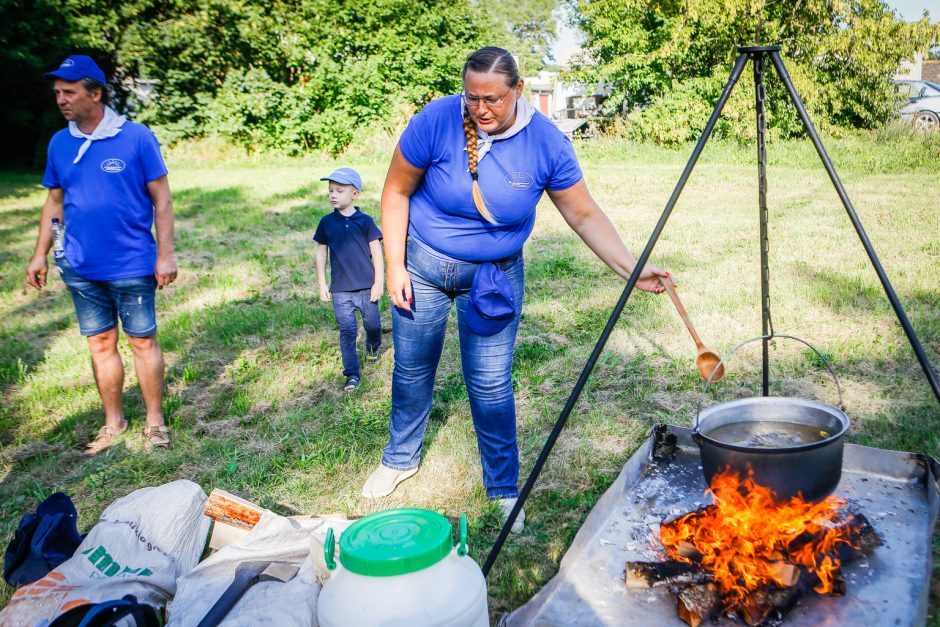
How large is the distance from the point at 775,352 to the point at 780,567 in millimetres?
3069

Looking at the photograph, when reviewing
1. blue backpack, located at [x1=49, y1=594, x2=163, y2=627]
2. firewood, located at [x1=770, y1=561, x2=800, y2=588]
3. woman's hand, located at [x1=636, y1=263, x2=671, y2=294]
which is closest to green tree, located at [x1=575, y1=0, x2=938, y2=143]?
woman's hand, located at [x1=636, y1=263, x2=671, y2=294]

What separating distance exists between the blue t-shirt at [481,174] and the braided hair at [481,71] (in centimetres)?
2

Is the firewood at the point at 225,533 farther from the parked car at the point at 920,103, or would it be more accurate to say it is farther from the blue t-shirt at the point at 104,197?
the parked car at the point at 920,103

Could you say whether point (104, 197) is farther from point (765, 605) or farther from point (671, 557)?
point (765, 605)

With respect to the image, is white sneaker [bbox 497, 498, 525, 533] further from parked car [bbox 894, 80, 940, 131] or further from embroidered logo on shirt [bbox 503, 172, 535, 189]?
parked car [bbox 894, 80, 940, 131]

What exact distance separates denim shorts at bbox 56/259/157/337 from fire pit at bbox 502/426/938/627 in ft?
8.53

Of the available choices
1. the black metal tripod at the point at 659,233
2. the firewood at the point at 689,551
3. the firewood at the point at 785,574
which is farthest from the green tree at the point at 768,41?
the firewood at the point at 785,574

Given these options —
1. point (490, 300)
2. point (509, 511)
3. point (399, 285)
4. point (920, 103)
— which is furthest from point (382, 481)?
point (920, 103)

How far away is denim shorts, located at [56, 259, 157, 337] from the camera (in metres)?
3.64

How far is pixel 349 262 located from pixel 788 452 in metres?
3.16

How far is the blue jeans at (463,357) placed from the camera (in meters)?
2.85

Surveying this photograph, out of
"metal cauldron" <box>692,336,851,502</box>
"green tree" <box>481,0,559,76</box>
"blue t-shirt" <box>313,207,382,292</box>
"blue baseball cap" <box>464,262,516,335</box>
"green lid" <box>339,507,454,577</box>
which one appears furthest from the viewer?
"green tree" <box>481,0,559,76</box>

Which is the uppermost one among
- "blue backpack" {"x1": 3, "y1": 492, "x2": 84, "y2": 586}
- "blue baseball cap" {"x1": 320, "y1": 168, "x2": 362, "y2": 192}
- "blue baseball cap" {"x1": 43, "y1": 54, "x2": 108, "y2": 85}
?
"blue baseball cap" {"x1": 43, "y1": 54, "x2": 108, "y2": 85}

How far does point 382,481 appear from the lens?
3.33 m
